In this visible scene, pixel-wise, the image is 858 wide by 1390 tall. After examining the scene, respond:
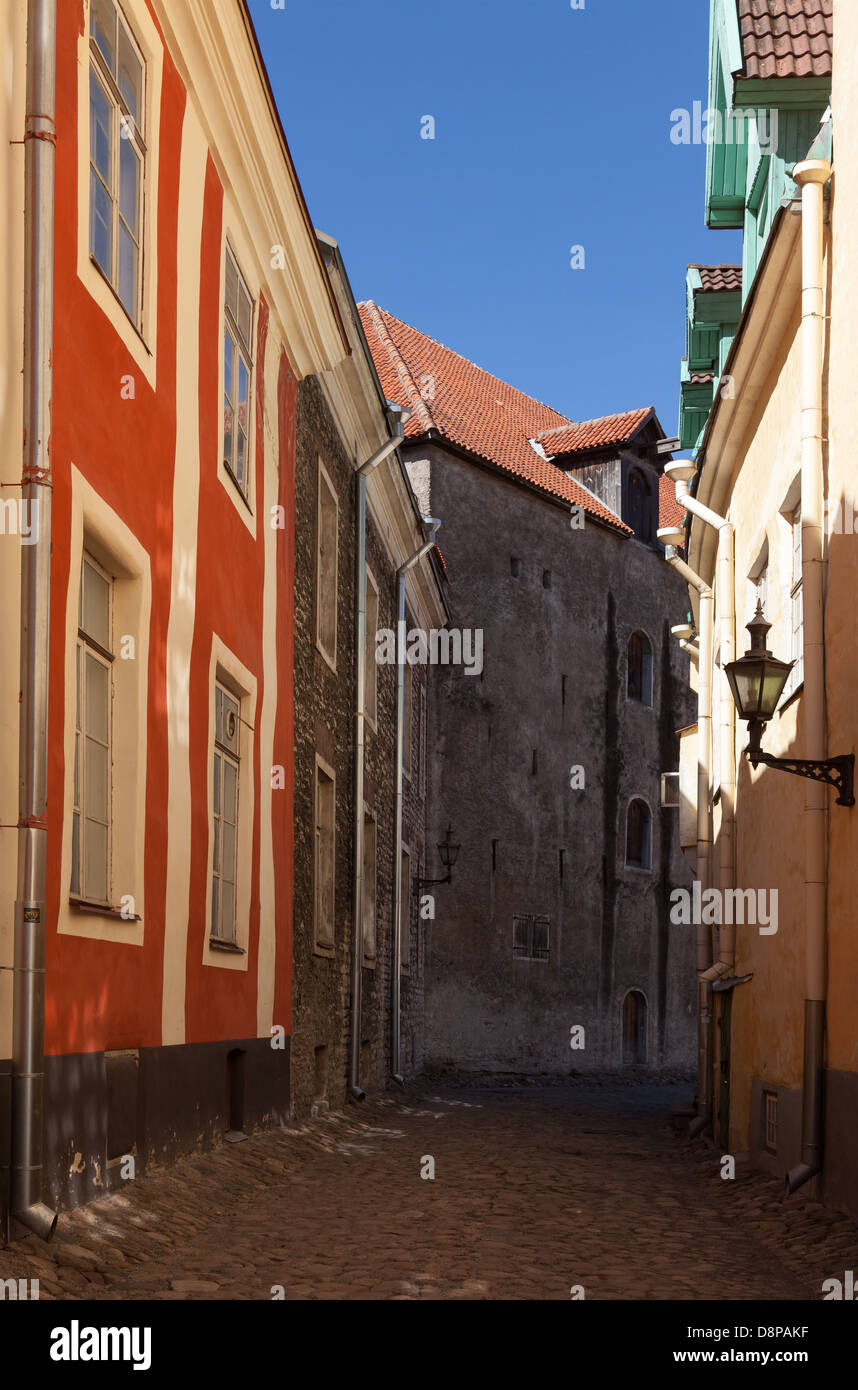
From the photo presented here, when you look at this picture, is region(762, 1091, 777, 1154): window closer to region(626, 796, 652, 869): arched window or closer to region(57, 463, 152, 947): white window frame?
region(57, 463, 152, 947): white window frame

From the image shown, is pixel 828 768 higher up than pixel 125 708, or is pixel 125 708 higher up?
pixel 125 708

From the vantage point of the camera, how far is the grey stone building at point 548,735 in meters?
26.7

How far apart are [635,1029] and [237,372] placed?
22938 mm

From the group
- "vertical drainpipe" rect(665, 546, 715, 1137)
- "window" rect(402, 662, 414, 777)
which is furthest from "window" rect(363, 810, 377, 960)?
"vertical drainpipe" rect(665, 546, 715, 1137)

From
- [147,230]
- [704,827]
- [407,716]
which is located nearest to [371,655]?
[407,716]

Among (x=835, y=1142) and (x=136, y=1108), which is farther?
(x=835, y=1142)

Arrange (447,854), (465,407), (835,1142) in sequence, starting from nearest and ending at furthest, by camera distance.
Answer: (835,1142) → (447,854) → (465,407)

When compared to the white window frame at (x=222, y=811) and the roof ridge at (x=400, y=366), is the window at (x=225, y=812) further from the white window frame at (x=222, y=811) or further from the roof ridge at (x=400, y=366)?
the roof ridge at (x=400, y=366)

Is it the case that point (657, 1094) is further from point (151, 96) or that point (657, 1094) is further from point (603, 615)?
point (151, 96)

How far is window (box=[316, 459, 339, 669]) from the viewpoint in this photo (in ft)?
47.1

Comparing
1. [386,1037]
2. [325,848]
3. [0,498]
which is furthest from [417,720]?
[0,498]

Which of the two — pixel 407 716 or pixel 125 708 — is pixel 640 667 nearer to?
pixel 407 716

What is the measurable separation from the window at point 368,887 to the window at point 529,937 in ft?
31.6

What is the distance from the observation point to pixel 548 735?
2917 cm
